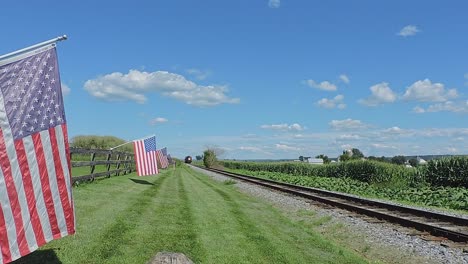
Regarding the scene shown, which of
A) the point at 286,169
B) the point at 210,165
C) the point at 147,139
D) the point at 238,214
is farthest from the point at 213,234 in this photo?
the point at 210,165

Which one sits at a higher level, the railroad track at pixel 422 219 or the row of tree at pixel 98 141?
the row of tree at pixel 98 141

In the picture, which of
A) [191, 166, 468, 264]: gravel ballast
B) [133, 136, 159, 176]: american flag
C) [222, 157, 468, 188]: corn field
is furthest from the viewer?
[222, 157, 468, 188]: corn field

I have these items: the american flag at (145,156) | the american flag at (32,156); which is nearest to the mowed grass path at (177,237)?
the american flag at (32,156)

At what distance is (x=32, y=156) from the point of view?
495cm

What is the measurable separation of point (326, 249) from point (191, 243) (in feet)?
9.65

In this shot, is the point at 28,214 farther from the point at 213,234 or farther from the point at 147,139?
the point at 147,139

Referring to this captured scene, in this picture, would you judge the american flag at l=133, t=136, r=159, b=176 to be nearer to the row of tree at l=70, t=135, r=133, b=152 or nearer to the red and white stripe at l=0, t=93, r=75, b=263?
the red and white stripe at l=0, t=93, r=75, b=263

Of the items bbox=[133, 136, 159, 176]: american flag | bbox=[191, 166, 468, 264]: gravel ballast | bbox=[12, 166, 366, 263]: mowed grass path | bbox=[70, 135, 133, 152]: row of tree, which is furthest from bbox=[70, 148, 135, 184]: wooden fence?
bbox=[70, 135, 133, 152]: row of tree

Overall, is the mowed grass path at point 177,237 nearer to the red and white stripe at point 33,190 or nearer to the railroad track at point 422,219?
the red and white stripe at point 33,190

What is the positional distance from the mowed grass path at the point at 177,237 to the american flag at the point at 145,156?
7207mm

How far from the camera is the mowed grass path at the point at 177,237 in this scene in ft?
23.1

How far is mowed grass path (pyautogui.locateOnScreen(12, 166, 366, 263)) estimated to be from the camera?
7.04 meters

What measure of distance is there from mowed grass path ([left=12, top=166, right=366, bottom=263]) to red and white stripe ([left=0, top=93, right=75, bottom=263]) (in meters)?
1.57

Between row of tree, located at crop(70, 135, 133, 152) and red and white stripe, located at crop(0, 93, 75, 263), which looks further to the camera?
row of tree, located at crop(70, 135, 133, 152)
